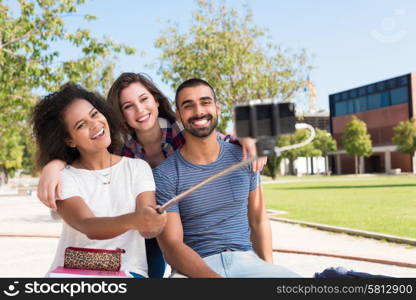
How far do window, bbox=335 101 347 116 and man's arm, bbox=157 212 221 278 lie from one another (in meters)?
81.2

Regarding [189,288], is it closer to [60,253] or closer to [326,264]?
[60,253]

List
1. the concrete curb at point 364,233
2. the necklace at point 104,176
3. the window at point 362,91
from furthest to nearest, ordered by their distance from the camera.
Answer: the window at point 362,91, the concrete curb at point 364,233, the necklace at point 104,176

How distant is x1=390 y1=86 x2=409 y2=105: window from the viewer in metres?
69.8

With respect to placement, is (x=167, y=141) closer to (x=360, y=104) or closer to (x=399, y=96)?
(x=399, y=96)

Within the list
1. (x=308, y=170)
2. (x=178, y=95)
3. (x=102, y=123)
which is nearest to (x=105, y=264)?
(x=102, y=123)

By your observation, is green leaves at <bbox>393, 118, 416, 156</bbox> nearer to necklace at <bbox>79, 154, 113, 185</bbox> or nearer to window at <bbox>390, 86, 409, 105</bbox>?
window at <bbox>390, 86, 409, 105</bbox>

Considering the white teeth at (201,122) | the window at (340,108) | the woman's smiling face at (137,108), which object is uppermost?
the window at (340,108)

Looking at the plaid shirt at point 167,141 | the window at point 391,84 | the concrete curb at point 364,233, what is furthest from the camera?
the window at point 391,84

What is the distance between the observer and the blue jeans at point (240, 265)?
10.6ft

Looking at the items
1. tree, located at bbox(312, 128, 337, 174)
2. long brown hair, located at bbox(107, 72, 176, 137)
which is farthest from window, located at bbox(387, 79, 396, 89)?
long brown hair, located at bbox(107, 72, 176, 137)

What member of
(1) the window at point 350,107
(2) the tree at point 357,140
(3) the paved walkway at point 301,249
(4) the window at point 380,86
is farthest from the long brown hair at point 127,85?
(1) the window at point 350,107

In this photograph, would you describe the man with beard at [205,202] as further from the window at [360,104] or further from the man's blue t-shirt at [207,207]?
the window at [360,104]

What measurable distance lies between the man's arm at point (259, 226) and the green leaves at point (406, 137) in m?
59.0

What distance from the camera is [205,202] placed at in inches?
134
